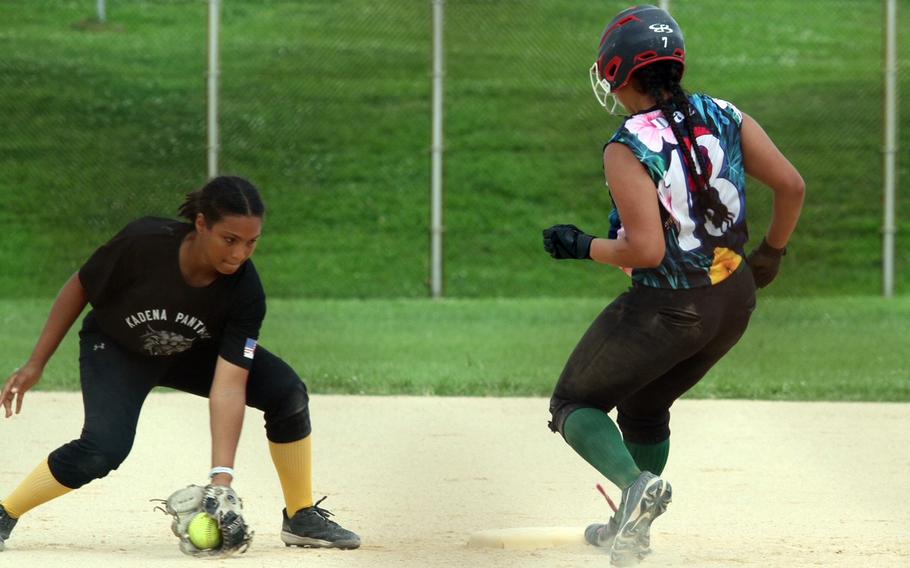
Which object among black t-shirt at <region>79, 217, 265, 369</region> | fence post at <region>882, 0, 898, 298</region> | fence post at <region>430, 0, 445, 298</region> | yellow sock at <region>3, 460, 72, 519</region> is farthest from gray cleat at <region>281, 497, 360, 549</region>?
fence post at <region>882, 0, 898, 298</region>

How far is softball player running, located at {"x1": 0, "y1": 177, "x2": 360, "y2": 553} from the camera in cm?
430

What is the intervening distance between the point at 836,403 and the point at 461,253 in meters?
8.65

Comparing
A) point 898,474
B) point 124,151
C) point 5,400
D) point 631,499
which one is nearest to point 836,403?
point 898,474

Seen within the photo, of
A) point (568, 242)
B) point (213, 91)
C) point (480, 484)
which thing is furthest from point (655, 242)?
point (213, 91)

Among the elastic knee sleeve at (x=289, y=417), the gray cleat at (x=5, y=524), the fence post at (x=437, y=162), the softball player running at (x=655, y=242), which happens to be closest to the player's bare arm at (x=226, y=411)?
the elastic knee sleeve at (x=289, y=417)

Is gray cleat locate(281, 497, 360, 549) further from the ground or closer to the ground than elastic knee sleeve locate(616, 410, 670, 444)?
closer to the ground

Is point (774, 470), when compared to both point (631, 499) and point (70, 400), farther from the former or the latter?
point (70, 400)

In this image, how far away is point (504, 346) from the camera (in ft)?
37.7

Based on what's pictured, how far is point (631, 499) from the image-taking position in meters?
3.98

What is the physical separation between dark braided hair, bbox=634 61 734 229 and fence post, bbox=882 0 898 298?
1131 cm

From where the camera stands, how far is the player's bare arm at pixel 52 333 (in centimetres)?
445

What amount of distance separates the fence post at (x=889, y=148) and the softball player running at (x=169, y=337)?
37.4 ft

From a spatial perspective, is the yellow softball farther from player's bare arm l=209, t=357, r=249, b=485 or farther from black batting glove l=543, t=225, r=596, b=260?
black batting glove l=543, t=225, r=596, b=260

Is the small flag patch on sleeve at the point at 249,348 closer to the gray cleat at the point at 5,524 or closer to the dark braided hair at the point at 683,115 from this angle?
the gray cleat at the point at 5,524
